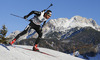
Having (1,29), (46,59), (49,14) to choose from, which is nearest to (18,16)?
(49,14)

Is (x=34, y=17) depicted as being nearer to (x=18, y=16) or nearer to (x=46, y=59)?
(x=18, y=16)

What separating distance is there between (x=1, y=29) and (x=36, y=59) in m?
55.9

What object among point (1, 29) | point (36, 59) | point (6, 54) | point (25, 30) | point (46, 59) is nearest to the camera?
point (6, 54)

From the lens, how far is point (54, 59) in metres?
8.99

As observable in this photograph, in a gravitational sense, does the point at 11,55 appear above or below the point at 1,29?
below

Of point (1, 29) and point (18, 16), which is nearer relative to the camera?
point (18, 16)

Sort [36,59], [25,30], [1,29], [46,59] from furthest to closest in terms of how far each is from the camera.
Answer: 1. [1,29]
2. [25,30]
3. [46,59]
4. [36,59]

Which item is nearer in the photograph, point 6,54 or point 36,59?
point 6,54

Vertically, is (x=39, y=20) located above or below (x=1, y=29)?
below

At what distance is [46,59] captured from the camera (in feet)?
27.7

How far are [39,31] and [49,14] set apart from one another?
1.17m

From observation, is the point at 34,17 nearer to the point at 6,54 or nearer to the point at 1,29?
the point at 6,54

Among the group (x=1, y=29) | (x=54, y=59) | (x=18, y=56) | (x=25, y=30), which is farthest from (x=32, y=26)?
(x=1, y=29)

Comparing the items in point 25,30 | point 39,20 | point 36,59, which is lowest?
point 36,59
